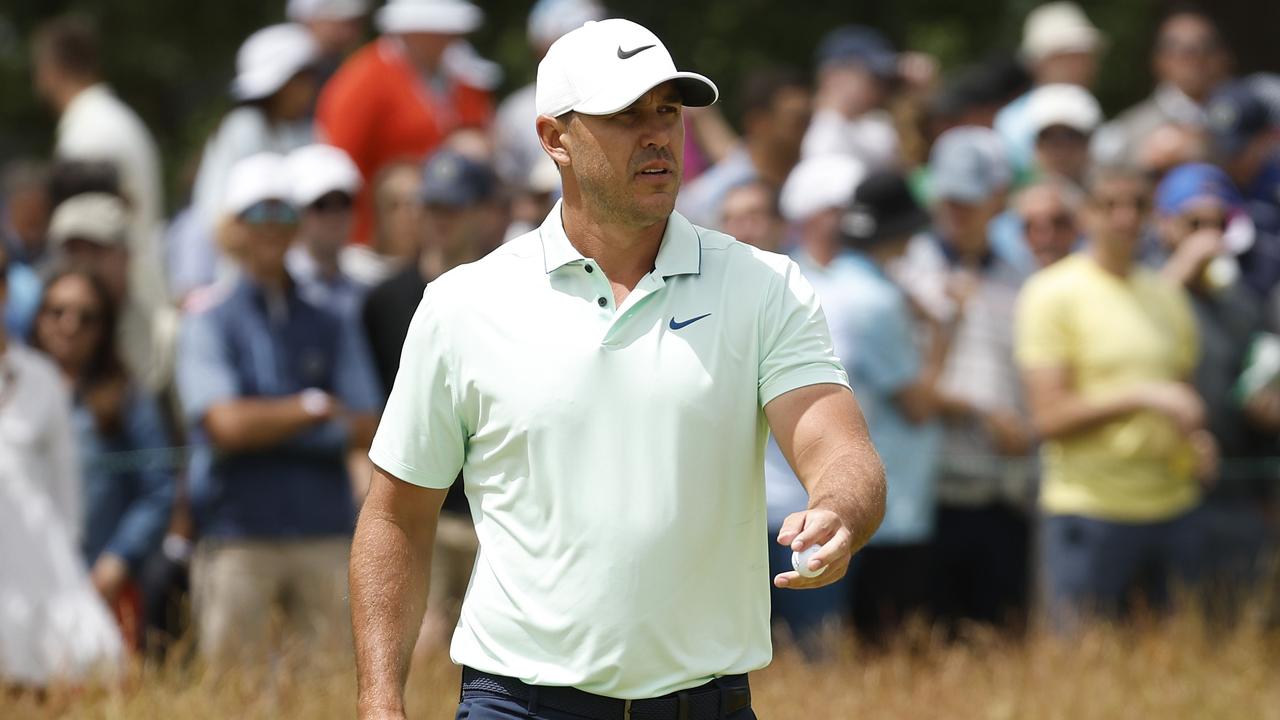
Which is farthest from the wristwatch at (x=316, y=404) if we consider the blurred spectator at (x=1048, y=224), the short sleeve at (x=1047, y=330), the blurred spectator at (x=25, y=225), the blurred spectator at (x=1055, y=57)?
the blurred spectator at (x=1055, y=57)

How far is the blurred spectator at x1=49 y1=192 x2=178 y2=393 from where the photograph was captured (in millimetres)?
8906

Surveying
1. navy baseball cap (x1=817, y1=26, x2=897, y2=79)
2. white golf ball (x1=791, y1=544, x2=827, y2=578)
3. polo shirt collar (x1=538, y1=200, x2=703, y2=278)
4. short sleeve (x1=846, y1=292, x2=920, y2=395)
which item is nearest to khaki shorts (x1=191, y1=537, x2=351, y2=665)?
short sleeve (x1=846, y1=292, x2=920, y2=395)

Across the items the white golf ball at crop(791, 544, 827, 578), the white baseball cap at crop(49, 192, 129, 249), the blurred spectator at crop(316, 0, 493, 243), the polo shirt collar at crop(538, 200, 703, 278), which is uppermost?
the blurred spectator at crop(316, 0, 493, 243)

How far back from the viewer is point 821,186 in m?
9.13

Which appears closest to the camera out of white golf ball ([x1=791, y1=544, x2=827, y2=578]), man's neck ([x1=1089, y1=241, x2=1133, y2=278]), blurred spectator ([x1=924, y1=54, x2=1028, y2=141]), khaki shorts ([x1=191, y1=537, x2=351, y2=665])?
white golf ball ([x1=791, y1=544, x2=827, y2=578])

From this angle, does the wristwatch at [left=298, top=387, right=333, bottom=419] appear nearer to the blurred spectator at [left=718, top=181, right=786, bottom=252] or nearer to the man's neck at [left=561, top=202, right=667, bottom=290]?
the blurred spectator at [left=718, top=181, right=786, bottom=252]

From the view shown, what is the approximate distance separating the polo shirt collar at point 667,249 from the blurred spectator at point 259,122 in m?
5.39

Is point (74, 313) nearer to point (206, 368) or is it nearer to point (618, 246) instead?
point (206, 368)

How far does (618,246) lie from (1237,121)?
745cm

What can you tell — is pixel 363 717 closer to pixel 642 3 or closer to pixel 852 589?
pixel 852 589

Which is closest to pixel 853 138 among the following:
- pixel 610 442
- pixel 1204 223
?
pixel 1204 223

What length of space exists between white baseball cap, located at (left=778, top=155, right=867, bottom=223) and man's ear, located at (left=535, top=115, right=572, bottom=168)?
457 cm

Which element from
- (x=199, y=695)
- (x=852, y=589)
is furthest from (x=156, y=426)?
(x=852, y=589)

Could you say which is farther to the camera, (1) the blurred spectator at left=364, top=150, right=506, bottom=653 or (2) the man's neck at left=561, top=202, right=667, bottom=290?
(1) the blurred spectator at left=364, top=150, right=506, bottom=653
